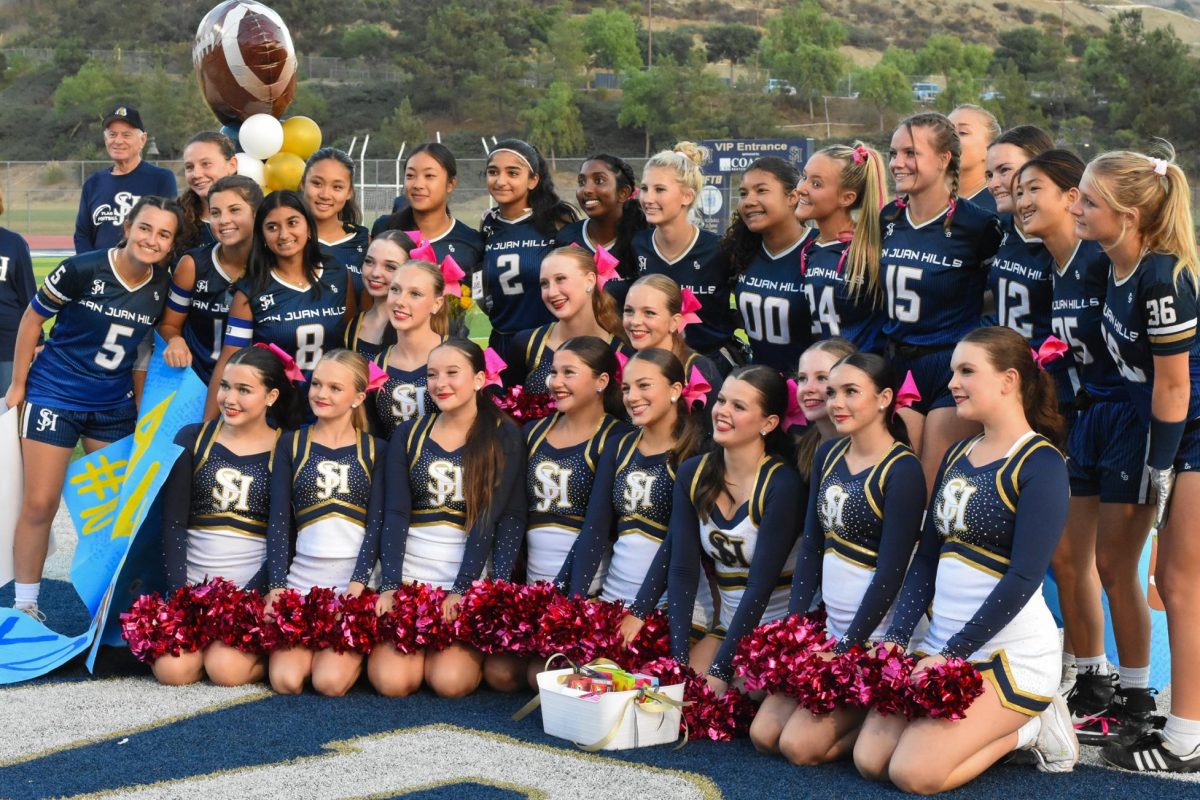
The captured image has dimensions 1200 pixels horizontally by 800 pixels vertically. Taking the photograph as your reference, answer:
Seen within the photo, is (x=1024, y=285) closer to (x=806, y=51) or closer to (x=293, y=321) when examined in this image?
(x=293, y=321)

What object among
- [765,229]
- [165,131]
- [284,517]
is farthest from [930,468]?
[165,131]

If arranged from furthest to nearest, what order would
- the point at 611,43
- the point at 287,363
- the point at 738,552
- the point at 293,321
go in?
1. the point at 611,43
2. the point at 293,321
3. the point at 287,363
4. the point at 738,552

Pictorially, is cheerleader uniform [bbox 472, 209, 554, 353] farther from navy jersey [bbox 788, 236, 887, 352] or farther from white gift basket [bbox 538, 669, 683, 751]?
white gift basket [bbox 538, 669, 683, 751]

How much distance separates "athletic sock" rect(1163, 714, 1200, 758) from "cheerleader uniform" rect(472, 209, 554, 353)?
298 centimetres

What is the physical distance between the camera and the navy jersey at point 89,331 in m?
5.37

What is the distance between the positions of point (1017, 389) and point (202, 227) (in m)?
3.69

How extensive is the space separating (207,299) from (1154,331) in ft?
11.8

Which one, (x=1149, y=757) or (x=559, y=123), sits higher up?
(x=559, y=123)

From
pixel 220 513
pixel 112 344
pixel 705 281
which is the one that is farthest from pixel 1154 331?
pixel 112 344

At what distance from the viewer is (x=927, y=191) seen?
4637 mm

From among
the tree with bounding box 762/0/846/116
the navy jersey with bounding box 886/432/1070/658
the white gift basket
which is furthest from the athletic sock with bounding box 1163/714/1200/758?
the tree with bounding box 762/0/846/116

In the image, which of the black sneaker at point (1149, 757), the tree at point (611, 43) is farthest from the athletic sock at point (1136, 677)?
the tree at point (611, 43)

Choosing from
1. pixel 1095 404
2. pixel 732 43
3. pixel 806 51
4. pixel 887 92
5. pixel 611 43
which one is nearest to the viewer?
pixel 1095 404

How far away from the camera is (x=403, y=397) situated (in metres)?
5.05
